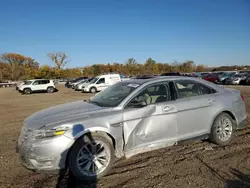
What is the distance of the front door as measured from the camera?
3586 millimetres

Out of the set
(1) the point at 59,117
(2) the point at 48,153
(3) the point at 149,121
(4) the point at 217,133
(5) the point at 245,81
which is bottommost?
(5) the point at 245,81

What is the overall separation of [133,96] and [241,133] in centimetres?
342

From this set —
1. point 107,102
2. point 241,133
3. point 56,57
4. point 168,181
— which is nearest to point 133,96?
point 107,102

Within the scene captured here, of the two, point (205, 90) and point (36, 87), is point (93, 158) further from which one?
point (36, 87)

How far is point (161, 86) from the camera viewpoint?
13.7 feet

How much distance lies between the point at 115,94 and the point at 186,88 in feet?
5.09

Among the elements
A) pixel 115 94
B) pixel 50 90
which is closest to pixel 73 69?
pixel 50 90

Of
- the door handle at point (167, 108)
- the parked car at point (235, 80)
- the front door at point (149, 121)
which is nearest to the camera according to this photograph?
the front door at point (149, 121)

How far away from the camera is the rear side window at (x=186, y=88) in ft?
13.9

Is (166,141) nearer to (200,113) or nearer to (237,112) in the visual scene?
(200,113)

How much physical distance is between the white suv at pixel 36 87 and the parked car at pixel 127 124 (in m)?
22.1

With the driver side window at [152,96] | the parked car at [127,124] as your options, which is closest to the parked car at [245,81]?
the parked car at [127,124]

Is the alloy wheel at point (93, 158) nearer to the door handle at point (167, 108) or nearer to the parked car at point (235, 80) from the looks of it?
the door handle at point (167, 108)

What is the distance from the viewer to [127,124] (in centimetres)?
355
